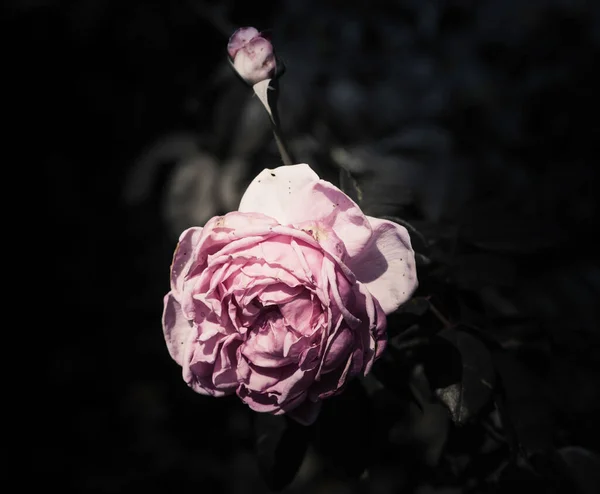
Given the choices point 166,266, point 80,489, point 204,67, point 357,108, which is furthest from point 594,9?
point 80,489

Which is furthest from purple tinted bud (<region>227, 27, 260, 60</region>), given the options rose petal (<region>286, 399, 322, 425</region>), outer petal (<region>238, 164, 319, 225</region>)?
rose petal (<region>286, 399, 322, 425</region>)

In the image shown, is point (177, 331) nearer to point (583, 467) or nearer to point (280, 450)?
point (280, 450)

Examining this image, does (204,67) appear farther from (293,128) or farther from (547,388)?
(547,388)

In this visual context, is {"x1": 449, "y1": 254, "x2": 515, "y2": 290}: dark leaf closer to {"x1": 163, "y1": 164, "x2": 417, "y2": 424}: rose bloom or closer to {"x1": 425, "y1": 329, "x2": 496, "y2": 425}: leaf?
{"x1": 425, "y1": 329, "x2": 496, "y2": 425}: leaf

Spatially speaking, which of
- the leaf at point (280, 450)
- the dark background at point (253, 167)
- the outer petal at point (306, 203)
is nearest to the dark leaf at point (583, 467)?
the dark background at point (253, 167)

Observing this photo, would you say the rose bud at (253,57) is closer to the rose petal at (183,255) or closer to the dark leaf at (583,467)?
the rose petal at (183,255)

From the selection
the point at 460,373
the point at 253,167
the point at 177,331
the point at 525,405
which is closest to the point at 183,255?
the point at 177,331

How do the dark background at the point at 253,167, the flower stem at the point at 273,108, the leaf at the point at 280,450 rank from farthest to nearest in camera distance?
the dark background at the point at 253,167 → the leaf at the point at 280,450 → the flower stem at the point at 273,108

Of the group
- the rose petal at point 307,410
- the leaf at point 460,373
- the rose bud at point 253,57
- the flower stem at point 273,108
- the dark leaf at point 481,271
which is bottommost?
the leaf at point 460,373
